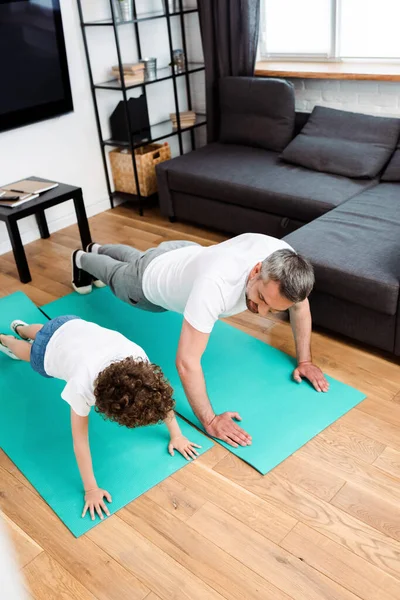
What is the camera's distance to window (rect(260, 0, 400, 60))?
3.62 meters

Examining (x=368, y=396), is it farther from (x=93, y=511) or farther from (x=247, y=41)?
(x=247, y=41)

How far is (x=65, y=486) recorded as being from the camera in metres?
2.04

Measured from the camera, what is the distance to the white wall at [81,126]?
3752 mm

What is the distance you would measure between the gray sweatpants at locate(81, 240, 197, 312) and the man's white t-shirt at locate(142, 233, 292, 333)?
4.5 inches

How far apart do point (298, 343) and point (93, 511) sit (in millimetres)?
1060

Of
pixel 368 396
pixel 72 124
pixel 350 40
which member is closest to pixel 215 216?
pixel 72 124

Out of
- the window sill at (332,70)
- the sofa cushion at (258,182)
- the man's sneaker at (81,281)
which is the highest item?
the window sill at (332,70)

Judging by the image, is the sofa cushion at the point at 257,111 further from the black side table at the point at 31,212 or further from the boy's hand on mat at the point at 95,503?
the boy's hand on mat at the point at 95,503

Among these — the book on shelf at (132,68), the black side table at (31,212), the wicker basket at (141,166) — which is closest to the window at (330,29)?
the book on shelf at (132,68)

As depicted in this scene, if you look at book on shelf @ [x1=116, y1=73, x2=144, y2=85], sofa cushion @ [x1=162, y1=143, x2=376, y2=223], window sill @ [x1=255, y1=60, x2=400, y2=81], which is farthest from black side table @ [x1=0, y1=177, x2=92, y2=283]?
window sill @ [x1=255, y1=60, x2=400, y2=81]

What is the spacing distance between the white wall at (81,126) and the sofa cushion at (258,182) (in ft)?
2.16

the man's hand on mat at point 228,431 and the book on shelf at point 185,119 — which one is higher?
the book on shelf at point 185,119

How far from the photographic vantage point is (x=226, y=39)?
12.9 ft

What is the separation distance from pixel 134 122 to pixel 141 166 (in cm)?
33
